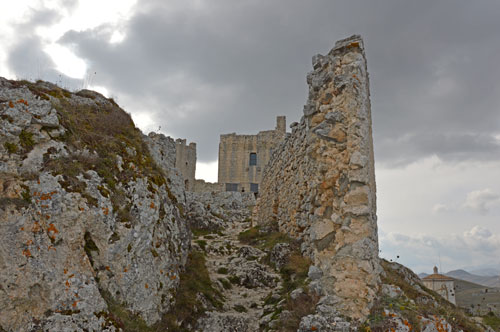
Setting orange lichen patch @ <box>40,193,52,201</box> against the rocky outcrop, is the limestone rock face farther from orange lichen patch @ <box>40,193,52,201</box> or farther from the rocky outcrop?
the rocky outcrop

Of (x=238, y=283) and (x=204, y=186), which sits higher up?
(x=204, y=186)

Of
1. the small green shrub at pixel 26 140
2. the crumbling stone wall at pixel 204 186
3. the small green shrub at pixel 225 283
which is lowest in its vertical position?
the small green shrub at pixel 225 283

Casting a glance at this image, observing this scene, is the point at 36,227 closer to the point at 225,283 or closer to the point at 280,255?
the point at 225,283

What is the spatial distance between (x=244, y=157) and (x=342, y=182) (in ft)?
122

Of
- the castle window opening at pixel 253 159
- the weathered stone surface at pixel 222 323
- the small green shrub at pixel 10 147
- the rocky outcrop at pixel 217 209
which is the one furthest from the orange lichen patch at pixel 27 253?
the castle window opening at pixel 253 159

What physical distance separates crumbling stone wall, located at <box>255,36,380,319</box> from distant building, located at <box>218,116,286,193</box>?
3493 centimetres

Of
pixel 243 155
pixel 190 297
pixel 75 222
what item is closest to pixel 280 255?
pixel 190 297

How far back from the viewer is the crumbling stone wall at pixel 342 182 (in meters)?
5.73

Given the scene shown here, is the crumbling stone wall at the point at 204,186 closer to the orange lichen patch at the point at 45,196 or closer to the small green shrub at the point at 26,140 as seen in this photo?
the small green shrub at the point at 26,140

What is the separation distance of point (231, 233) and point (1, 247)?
12.4 meters

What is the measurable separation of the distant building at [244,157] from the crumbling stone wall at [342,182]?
34.9m

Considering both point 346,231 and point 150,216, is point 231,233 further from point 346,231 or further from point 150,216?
point 346,231

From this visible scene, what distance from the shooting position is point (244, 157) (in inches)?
1709

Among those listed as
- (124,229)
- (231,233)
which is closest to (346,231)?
(124,229)
